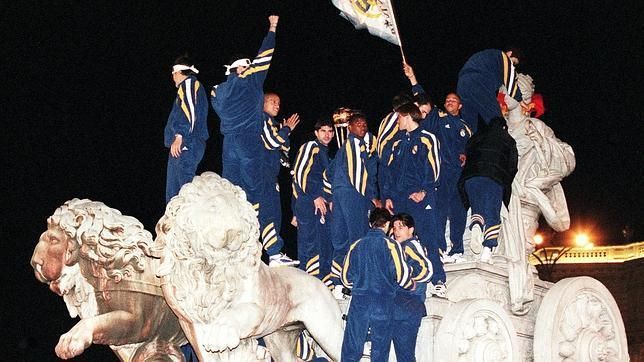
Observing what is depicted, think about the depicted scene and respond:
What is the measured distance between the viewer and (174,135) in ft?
32.6

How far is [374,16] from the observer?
11141 mm

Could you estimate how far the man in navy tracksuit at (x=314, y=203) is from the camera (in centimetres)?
1069

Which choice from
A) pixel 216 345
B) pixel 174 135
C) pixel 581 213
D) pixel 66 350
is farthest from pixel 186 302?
pixel 581 213

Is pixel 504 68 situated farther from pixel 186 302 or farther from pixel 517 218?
pixel 186 302

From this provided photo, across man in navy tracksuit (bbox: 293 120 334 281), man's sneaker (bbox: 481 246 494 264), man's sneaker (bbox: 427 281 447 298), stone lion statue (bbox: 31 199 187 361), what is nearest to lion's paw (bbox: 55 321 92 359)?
stone lion statue (bbox: 31 199 187 361)

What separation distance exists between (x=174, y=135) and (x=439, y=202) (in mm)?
2500

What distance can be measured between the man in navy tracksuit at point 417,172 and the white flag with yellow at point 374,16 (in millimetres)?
1181

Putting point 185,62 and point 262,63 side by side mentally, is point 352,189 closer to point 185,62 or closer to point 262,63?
point 262,63

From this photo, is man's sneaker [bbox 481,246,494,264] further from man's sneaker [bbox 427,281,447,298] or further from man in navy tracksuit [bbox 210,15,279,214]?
man in navy tracksuit [bbox 210,15,279,214]

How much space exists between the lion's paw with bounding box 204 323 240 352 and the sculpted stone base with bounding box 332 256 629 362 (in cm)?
144

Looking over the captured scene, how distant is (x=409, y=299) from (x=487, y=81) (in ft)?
8.14

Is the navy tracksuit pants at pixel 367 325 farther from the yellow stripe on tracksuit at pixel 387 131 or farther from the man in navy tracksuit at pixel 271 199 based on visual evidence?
the yellow stripe on tracksuit at pixel 387 131

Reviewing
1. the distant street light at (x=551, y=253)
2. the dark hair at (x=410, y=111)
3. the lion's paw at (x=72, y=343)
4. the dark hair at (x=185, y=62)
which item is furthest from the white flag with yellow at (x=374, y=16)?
the distant street light at (x=551, y=253)

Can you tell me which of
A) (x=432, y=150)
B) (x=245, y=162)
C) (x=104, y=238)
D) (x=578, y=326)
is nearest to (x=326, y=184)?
(x=245, y=162)
